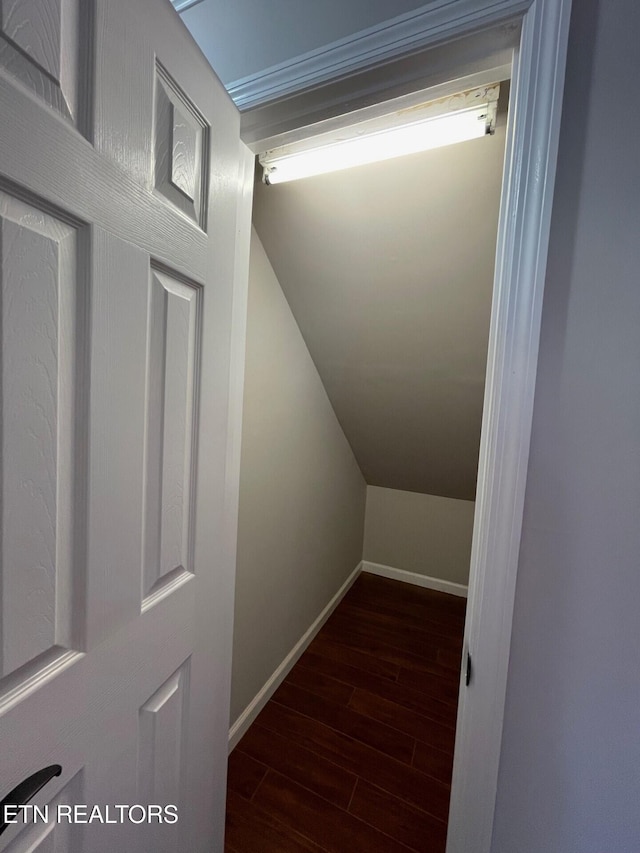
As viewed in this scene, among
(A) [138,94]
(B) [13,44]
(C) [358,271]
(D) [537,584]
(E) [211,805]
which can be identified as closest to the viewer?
(B) [13,44]

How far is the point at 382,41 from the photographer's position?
25.3 inches

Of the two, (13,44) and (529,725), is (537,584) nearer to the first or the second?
(529,725)

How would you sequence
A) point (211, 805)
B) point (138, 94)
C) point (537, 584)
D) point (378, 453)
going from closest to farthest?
1. point (138, 94)
2. point (537, 584)
3. point (211, 805)
4. point (378, 453)

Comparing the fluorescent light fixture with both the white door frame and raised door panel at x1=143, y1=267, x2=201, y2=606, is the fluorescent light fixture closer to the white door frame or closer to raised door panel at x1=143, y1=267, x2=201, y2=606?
the white door frame

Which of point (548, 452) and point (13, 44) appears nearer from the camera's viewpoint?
point (13, 44)

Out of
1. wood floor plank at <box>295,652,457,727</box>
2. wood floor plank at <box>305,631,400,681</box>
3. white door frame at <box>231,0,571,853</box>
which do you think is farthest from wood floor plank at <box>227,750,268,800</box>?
white door frame at <box>231,0,571,853</box>

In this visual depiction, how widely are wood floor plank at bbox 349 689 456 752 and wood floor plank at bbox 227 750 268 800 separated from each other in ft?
1.67

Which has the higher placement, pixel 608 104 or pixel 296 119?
pixel 296 119

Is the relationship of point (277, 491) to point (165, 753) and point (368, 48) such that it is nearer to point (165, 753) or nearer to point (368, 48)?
point (165, 753)

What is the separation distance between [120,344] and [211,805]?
1.16 meters

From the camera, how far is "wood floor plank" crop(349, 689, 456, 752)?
1595 millimetres

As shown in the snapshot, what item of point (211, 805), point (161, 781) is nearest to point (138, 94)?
point (161, 781)

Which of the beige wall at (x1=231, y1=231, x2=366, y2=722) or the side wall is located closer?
the side wall

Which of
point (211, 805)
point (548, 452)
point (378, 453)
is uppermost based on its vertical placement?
point (548, 452)
